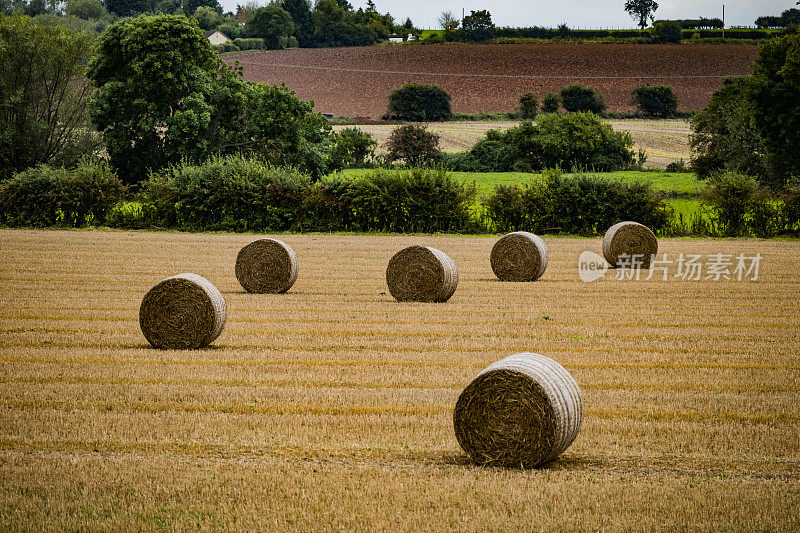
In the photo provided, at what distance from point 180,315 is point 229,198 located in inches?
988

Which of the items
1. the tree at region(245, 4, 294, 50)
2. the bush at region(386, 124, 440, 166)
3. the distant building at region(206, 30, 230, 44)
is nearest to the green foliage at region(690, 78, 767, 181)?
the bush at region(386, 124, 440, 166)

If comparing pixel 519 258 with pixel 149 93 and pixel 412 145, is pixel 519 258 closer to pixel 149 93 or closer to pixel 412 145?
pixel 149 93

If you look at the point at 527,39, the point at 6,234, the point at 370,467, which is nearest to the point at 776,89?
the point at 6,234

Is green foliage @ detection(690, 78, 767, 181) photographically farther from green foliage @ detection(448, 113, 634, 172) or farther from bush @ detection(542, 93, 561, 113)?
bush @ detection(542, 93, 561, 113)

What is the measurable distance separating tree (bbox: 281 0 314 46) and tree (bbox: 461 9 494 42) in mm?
19881

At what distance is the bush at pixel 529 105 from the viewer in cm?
9244

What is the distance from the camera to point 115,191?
38781 mm

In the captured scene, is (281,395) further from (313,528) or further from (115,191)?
(115,191)

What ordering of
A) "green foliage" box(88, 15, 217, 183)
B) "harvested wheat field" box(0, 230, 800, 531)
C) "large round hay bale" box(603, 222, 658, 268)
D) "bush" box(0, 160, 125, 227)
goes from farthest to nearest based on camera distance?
"green foliage" box(88, 15, 217, 183), "bush" box(0, 160, 125, 227), "large round hay bale" box(603, 222, 658, 268), "harvested wheat field" box(0, 230, 800, 531)

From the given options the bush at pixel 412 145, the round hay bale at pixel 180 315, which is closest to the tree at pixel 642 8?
the bush at pixel 412 145

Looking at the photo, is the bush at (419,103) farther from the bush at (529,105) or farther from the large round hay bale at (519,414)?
the large round hay bale at (519,414)

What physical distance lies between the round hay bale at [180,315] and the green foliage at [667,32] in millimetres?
104998

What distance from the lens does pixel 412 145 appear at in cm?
7081

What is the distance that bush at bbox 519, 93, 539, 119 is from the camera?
92438mm
